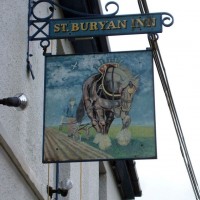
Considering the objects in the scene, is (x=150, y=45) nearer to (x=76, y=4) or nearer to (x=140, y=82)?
(x=140, y=82)

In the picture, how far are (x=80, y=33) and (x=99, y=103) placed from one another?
0.97 m

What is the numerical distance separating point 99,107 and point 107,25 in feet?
3.51

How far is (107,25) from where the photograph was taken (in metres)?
9.58

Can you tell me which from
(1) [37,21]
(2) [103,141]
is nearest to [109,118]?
(2) [103,141]

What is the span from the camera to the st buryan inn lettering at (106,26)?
31.1ft

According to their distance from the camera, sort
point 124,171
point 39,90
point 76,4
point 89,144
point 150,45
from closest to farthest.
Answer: point 89,144
point 150,45
point 39,90
point 76,4
point 124,171

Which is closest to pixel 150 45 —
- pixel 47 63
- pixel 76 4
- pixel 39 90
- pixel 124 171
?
pixel 47 63

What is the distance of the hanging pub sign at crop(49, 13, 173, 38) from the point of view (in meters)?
9.47

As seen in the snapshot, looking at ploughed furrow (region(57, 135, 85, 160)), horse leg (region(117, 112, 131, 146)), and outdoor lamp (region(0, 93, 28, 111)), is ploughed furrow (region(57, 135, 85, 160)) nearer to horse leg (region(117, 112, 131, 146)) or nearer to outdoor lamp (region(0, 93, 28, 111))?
horse leg (region(117, 112, 131, 146))

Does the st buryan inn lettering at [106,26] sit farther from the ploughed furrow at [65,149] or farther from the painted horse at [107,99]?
the ploughed furrow at [65,149]

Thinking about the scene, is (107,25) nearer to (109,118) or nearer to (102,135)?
(109,118)

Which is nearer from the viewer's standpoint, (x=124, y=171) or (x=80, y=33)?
(x=80, y=33)

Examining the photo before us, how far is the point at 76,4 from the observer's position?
13.2 metres

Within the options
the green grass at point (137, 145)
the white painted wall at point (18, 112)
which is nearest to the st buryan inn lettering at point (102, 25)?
the white painted wall at point (18, 112)
